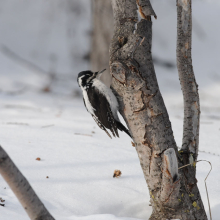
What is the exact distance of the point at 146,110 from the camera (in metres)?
1.90

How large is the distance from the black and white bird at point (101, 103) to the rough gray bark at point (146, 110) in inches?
8.6

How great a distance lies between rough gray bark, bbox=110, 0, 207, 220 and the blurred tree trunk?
13.2ft

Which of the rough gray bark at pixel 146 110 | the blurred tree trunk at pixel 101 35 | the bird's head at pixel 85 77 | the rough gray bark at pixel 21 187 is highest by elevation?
the blurred tree trunk at pixel 101 35

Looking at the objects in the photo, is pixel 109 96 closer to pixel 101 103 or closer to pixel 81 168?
pixel 101 103

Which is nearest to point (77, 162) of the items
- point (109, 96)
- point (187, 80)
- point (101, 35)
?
point (109, 96)

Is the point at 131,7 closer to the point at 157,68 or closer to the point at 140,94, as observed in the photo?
the point at 140,94

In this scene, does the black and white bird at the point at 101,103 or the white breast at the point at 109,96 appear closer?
the white breast at the point at 109,96

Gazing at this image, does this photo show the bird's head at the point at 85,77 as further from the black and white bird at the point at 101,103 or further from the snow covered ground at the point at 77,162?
the snow covered ground at the point at 77,162

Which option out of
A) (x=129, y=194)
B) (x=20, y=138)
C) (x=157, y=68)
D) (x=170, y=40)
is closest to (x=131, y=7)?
(x=129, y=194)

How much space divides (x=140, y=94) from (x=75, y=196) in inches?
37.0

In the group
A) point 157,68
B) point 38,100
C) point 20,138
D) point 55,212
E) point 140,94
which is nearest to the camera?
Result: point 140,94

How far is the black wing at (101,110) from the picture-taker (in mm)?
2316

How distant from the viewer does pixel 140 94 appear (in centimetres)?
190

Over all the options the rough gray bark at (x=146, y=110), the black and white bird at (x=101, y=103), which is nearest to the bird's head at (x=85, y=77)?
the black and white bird at (x=101, y=103)
